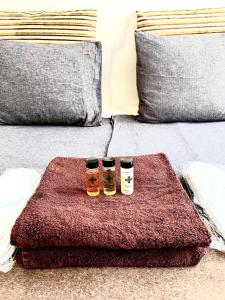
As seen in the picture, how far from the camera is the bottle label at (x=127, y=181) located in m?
A: 0.93

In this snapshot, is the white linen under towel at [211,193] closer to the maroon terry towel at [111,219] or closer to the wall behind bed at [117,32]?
the maroon terry towel at [111,219]

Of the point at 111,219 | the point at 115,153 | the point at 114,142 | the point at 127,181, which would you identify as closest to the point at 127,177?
the point at 127,181

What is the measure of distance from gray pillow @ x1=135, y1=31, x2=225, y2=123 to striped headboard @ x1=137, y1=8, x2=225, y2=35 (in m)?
0.11

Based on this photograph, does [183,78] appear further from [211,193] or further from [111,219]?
[111,219]

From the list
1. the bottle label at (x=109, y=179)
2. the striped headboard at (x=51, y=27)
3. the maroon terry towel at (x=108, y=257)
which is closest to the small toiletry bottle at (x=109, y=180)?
the bottle label at (x=109, y=179)

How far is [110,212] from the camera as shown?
0.85 metres

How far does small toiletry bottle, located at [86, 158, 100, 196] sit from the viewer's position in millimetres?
939

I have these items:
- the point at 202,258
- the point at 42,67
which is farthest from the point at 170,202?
the point at 42,67

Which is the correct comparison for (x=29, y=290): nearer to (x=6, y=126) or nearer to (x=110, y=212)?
(x=110, y=212)

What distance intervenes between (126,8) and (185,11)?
300 millimetres

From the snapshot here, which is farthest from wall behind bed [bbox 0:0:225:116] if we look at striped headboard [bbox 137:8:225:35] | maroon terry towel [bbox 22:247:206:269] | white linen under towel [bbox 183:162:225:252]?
maroon terry towel [bbox 22:247:206:269]

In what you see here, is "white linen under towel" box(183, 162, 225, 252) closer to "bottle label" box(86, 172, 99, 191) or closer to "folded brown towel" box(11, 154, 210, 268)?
"folded brown towel" box(11, 154, 210, 268)

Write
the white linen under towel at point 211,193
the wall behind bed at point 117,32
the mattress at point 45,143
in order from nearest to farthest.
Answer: the white linen under towel at point 211,193 → the mattress at point 45,143 → the wall behind bed at point 117,32

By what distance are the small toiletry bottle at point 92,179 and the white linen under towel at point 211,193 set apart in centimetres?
26
